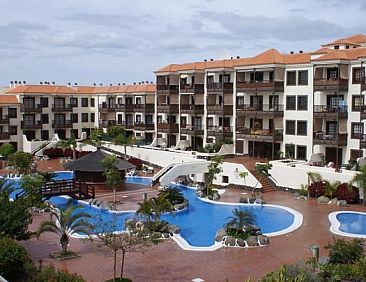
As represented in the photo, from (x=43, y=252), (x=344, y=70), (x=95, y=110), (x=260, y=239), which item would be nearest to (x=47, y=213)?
(x=43, y=252)

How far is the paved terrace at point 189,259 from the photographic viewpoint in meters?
18.0

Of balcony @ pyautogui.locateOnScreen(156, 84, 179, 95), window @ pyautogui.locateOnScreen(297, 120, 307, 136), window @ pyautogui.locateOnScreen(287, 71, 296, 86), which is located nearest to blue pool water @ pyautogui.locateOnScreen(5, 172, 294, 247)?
window @ pyautogui.locateOnScreen(297, 120, 307, 136)

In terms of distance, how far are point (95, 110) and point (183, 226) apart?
130 ft

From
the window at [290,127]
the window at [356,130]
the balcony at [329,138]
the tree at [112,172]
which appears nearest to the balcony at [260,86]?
the window at [290,127]

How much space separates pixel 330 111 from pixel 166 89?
19989mm

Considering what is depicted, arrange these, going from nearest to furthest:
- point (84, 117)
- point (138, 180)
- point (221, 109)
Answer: point (138, 180), point (221, 109), point (84, 117)

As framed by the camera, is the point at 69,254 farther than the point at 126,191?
No

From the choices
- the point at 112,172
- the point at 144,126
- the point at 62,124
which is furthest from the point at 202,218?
the point at 62,124

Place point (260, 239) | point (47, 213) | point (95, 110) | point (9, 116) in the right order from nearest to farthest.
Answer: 1. point (260, 239)
2. point (47, 213)
3. point (9, 116)
4. point (95, 110)

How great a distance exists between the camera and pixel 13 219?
1830 centimetres

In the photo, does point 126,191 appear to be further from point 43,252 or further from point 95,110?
point 95,110

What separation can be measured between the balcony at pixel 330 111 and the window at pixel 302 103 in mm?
1185

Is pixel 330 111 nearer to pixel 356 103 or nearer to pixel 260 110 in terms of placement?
pixel 356 103

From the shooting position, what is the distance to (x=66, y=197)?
114 feet
